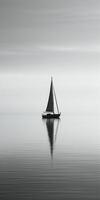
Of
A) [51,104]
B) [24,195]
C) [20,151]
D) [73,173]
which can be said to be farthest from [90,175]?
[51,104]

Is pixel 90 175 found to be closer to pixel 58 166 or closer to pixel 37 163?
pixel 58 166

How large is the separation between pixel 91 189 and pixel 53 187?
7.56 feet

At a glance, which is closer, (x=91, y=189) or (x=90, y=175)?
(x=91, y=189)

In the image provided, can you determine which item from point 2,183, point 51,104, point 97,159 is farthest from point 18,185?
point 51,104

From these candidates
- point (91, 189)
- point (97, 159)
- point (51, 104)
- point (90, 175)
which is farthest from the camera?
point (51, 104)

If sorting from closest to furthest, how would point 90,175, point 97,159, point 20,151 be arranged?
point 90,175
point 97,159
point 20,151

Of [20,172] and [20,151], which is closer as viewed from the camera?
[20,172]

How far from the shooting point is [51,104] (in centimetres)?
15925

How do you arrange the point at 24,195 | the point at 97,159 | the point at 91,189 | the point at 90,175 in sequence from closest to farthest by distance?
the point at 24,195
the point at 91,189
the point at 90,175
the point at 97,159

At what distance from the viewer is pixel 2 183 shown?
92.6 feet

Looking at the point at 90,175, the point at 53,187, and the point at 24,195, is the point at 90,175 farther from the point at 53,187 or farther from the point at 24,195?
the point at 24,195

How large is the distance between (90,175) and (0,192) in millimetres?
8141

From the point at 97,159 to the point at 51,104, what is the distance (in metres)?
118

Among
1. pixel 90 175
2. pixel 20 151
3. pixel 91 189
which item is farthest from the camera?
pixel 20 151
